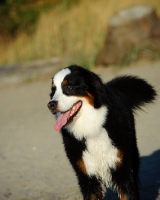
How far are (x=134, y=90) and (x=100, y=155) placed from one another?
4.02 feet

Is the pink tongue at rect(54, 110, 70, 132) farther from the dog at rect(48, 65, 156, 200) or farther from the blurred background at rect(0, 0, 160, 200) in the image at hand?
the blurred background at rect(0, 0, 160, 200)

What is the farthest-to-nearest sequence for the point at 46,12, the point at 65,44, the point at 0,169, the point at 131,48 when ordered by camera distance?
the point at 46,12, the point at 65,44, the point at 131,48, the point at 0,169

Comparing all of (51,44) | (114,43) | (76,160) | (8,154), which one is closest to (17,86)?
(114,43)

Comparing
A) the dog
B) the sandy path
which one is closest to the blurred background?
the sandy path

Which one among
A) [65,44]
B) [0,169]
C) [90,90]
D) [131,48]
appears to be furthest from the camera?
[65,44]

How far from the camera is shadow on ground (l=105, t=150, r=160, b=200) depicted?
22.0 feet

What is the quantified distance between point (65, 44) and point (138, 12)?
4.34m

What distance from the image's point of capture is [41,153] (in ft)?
29.6

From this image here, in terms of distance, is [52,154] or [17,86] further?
[17,86]

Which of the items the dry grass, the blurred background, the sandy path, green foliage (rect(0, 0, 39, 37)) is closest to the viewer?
the sandy path

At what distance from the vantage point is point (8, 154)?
923 centimetres

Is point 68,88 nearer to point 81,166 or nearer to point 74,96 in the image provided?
point 74,96

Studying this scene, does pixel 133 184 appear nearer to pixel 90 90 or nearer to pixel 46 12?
pixel 90 90

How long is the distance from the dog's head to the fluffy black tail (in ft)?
3.08
